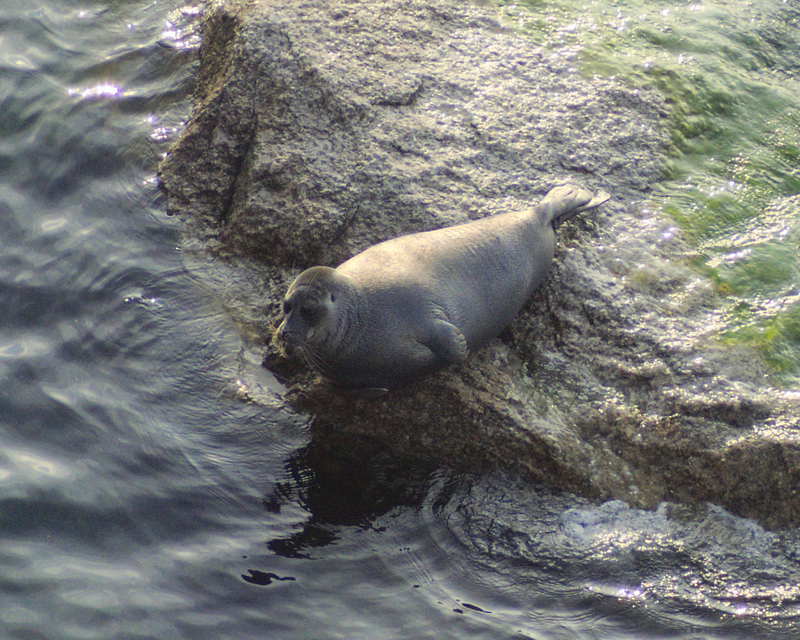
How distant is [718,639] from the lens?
3729 millimetres

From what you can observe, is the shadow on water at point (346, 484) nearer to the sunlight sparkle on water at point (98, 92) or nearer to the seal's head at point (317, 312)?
the seal's head at point (317, 312)

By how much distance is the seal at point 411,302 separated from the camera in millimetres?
3715

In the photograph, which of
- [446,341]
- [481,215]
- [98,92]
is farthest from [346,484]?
[98,92]

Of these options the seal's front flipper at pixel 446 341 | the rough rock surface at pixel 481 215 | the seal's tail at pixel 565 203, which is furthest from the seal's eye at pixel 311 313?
the seal's tail at pixel 565 203

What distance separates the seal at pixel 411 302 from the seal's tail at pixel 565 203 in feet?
0.69

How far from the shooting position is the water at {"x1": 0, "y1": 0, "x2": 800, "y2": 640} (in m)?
3.53

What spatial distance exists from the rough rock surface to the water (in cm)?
19

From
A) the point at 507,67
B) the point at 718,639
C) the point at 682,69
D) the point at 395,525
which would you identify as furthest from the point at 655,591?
the point at 682,69

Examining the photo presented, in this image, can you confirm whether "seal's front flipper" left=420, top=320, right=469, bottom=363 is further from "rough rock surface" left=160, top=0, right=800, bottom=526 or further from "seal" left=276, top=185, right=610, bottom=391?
"rough rock surface" left=160, top=0, right=800, bottom=526

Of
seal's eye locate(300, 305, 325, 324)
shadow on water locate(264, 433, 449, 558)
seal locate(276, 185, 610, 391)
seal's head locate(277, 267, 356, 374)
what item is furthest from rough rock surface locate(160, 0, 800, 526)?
seal's eye locate(300, 305, 325, 324)

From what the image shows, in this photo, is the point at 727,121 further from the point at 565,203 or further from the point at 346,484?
the point at 346,484

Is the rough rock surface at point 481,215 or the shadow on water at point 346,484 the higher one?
the rough rock surface at point 481,215

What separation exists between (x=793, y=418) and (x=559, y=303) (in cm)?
142

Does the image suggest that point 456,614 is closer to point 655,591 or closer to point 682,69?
point 655,591
